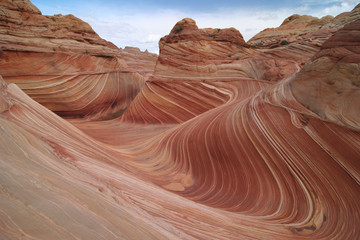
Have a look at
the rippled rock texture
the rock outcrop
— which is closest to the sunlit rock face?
the rippled rock texture

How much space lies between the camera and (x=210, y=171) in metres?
3.76

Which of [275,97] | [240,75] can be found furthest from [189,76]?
[275,97]

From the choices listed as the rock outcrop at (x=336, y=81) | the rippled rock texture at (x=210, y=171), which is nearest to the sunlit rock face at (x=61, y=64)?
the rippled rock texture at (x=210, y=171)

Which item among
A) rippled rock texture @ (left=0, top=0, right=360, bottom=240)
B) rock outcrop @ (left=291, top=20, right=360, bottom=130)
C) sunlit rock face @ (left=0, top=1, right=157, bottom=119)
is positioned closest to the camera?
rippled rock texture @ (left=0, top=0, right=360, bottom=240)

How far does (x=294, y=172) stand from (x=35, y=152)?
3044 millimetres

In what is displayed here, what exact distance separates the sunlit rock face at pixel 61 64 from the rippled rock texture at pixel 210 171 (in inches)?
133

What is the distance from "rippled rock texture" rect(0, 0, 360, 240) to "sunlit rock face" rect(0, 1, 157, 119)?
3.39 meters

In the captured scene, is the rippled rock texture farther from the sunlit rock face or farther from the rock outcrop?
the sunlit rock face

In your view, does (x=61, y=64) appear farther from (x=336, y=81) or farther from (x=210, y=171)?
(x=336, y=81)

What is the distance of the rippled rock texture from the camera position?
1226mm

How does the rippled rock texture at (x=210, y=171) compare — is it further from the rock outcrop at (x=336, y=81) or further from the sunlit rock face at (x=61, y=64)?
the sunlit rock face at (x=61, y=64)

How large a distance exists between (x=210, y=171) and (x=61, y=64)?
7076mm

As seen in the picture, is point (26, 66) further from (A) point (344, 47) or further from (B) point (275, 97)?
(A) point (344, 47)

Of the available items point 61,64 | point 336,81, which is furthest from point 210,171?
point 61,64
